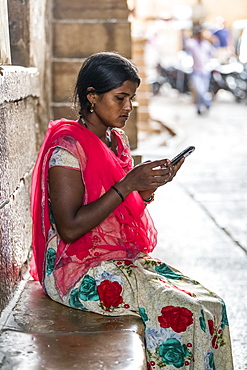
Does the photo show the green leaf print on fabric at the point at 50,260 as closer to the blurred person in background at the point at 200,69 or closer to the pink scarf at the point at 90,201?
the pink scarf at the point at 90,201

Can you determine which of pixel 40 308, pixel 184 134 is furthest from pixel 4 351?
pixel 184 134

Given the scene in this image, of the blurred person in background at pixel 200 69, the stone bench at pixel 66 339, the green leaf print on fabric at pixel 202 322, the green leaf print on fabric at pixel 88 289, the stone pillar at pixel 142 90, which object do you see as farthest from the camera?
the blurred person in background at pixel 200 69

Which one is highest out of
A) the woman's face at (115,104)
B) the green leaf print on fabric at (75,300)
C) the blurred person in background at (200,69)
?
the woman's face at (115,104)

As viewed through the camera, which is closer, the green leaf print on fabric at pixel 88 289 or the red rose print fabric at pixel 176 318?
the red rose print fabric at pixel 176 318

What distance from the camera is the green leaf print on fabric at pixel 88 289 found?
2707 millimetres

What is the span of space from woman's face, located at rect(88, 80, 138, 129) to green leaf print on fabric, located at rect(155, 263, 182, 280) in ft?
2.05

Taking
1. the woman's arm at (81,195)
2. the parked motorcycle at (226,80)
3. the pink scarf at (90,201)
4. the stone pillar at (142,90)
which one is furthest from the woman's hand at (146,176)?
the parked motorcycle at (226,80)

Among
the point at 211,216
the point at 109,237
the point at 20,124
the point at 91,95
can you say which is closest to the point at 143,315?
the point at 109,237

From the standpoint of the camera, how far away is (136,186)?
2.61 m

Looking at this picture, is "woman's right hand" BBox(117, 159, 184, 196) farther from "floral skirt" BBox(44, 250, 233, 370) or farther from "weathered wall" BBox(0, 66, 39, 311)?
"weathered wall" BBox(0, 66, 39, 311)

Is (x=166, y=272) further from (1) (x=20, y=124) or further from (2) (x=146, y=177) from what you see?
(1) (x=20, y=124)

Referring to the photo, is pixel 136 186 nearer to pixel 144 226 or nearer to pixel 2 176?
pixel 144 226

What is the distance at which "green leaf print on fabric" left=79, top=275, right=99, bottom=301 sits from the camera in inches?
107

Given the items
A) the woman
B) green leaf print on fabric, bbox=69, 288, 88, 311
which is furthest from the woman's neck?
green leaf print on fabric, bbox=69, 288, 88, 311
